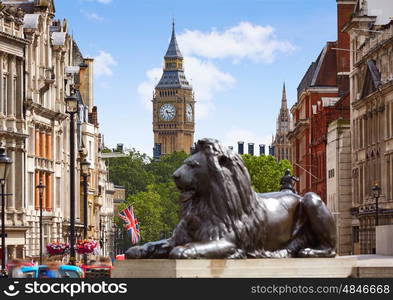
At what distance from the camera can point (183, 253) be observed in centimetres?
2205

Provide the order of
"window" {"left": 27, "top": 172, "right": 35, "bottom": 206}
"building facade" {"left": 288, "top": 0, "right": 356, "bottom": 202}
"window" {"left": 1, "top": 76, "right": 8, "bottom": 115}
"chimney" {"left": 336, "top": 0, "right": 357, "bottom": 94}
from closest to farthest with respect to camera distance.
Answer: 1. "window" {"left": 1, "top": 76, "right": 8, "bottom": 115}
2. "window" {"left": 27, "top": 172, "right": 35, "bottom": 206}
3. "building facade" {"left": 288, "top": 0, "right": 356, "bottom": 202}
4. "chimney" {"left": 336, "top": 0, "right": 357, "bottom": 94}

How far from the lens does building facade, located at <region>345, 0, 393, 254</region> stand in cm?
9019

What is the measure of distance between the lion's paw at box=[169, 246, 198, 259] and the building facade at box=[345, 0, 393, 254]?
215ft

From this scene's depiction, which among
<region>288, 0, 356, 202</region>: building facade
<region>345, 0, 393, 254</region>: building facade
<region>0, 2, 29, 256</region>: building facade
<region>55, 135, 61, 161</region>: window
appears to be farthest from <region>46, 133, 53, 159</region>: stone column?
<region>288, 0, 356, 202</region>: building facade

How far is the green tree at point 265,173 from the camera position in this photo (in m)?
168

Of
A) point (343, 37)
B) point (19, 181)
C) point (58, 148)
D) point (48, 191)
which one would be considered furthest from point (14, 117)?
point (343, 37)

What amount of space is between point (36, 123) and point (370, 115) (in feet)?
78.5

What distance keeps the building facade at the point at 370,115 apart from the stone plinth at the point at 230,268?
64.3 meters

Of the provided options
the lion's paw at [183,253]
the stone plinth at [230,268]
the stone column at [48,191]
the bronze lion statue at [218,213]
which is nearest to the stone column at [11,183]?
the stone column at [48,191]

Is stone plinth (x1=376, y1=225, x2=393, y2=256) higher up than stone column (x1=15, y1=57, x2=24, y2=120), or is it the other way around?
stone column (x1=15, y1=57, x2=24, y2=120)

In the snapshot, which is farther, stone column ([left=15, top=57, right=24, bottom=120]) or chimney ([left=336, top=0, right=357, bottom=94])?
chimney ([left=336, top=0, right=357, bottom=94])

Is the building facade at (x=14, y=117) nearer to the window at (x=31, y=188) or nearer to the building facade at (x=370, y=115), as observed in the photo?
the window at (x=31, y=188)

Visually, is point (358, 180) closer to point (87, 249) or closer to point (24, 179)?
point (24, 179)

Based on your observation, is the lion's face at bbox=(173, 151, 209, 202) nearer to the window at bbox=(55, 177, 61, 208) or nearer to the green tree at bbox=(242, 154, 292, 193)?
the window at bbox=(55, 177, 61, 208)
